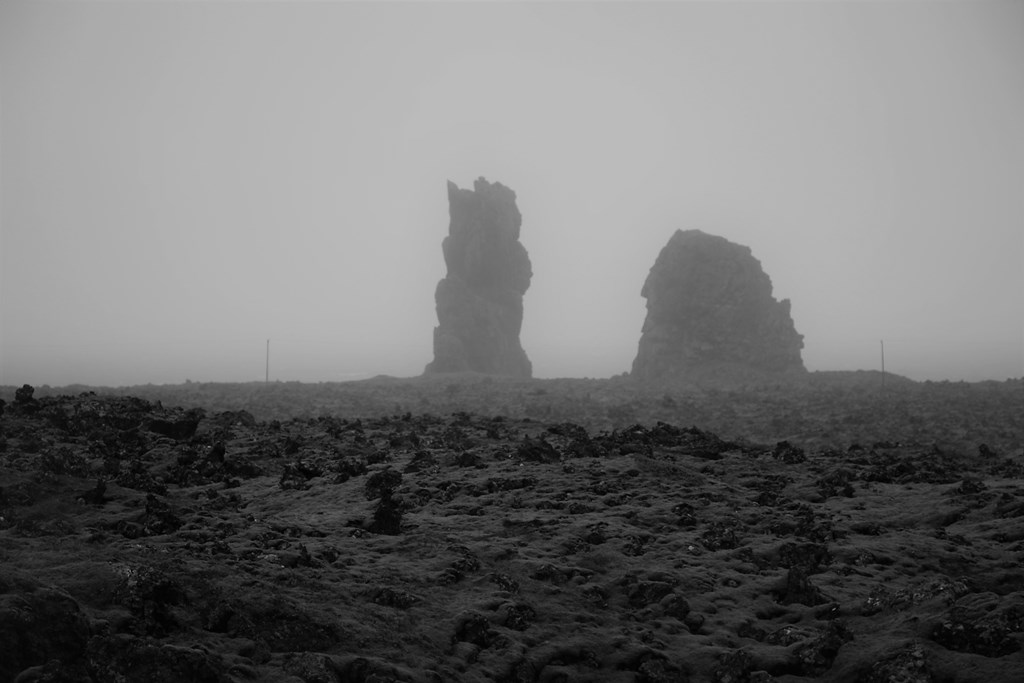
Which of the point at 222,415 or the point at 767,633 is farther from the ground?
the point at 222,415

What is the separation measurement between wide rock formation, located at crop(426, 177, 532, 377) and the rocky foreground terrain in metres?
49.7

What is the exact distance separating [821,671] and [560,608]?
10.3 ft

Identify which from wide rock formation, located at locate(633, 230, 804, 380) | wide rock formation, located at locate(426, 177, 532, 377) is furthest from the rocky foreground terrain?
wide rock formation, located at locate(426, 177, 532, 377)

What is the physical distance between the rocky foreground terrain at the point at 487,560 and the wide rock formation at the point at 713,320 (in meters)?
45.0

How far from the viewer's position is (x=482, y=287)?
7125 centimetres

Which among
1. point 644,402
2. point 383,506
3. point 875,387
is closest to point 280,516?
point 383,506

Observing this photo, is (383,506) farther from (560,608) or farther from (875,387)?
(875,387)

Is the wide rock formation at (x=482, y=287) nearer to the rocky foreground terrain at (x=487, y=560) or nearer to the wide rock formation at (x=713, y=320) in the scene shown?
the wide rock formation at (x=713, y=320)

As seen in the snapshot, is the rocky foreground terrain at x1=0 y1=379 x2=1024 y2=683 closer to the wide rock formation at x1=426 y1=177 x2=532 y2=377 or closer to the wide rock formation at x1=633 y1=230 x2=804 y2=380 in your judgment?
the wide rock formation at x1=633 y1=230 x2=804 y2=380

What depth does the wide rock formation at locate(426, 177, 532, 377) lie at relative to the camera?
2689 inches

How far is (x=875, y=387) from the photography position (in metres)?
46.0

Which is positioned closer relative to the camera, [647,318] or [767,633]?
[767,633]

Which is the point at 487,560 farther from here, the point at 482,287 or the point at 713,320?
the point at 482,287

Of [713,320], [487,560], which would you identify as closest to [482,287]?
[713,320]
